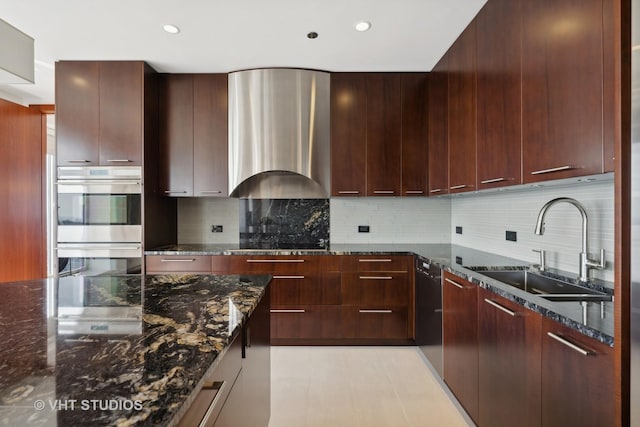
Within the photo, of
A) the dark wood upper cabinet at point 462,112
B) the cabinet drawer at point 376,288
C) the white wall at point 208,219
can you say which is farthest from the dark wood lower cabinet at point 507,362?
the white wall at point 208,219

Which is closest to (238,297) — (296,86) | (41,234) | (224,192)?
(224,192)

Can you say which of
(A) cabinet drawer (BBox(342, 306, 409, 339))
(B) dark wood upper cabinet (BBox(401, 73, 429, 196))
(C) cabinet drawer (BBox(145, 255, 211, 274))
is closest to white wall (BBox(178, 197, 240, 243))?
(C) cabinet drawer (BBox(145, 255, 211, 274))

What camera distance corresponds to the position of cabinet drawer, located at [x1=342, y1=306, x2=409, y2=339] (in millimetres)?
3105

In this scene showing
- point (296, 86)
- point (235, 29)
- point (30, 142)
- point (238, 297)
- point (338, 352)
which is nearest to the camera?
point (238, 297)

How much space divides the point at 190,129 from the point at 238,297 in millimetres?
2450

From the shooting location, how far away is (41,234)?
169 inches

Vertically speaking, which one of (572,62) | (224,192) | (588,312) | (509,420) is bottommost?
(509,420)

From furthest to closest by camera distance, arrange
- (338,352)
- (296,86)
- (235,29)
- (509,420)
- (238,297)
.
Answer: (296,86) → (338,352) → (235,29) → (509,420) → (238,297)

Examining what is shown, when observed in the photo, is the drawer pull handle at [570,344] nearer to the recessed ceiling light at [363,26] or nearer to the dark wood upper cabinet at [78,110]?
the recessed ceiling light at [363,26]

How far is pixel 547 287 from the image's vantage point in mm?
1915

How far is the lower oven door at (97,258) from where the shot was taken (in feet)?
10.0

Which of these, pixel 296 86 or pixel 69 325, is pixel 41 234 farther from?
pixel 69 325

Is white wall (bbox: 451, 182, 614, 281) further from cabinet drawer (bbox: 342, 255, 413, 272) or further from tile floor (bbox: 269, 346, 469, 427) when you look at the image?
tile floor (bbox: 269, 346, 469, 427)

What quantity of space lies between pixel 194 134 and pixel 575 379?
3.27 metres
